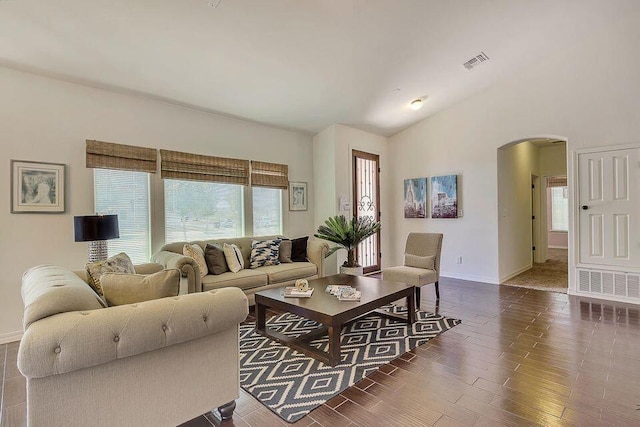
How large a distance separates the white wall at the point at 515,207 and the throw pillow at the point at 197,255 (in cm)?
465

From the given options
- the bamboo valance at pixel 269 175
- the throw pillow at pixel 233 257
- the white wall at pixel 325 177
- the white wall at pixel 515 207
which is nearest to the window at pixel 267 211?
the bamboo valance at pixel 269 175

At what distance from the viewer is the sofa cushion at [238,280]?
→ 3.71m

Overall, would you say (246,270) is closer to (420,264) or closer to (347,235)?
(347,235)

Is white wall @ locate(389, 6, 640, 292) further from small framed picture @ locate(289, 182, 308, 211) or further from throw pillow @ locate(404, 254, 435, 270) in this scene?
small framed picture @ locate(289, 182, 308, 211)

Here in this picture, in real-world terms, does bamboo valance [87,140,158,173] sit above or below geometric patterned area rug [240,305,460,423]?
above

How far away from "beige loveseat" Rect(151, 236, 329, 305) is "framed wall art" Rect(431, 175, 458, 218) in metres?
2.43

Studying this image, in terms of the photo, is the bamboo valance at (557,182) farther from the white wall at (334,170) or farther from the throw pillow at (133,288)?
the throw pillow at (133,288)

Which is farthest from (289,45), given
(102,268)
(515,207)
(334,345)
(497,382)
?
(515,207)

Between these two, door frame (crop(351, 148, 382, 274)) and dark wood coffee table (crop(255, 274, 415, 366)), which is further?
door frame (crop(351, 148, 382, 274))

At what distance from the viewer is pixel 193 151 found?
15.0 feet

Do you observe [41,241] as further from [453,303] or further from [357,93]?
[453,303]

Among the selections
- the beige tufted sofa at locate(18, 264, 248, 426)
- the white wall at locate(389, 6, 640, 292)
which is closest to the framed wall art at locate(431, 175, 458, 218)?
the white wall at locate(389, 6, 640, 292)

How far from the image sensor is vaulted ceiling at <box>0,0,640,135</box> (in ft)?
9.50

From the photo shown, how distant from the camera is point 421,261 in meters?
4.43
